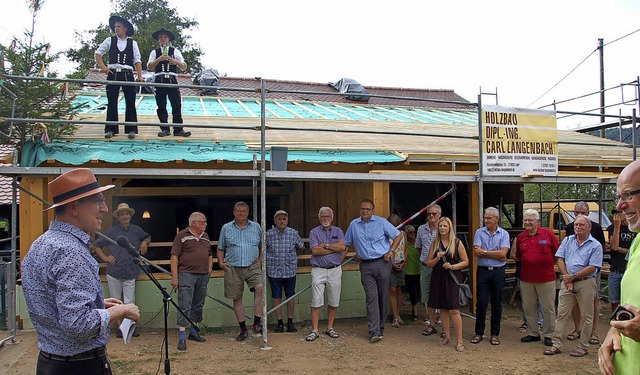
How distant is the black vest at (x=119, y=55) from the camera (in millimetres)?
7762

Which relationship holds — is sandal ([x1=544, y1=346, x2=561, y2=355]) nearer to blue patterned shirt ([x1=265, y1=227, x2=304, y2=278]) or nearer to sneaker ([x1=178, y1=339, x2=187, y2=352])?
Result: blue patterned shirt ([x1=265, y1=227, x2=304, y2=278])

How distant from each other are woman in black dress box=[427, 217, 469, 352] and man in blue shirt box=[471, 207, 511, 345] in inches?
13.1

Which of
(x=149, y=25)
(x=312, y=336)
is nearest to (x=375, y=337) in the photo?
(x=312, y=336)

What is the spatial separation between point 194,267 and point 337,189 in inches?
161

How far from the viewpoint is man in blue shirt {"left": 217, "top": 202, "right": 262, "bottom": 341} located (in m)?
7.26

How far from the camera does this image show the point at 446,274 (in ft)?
22.8

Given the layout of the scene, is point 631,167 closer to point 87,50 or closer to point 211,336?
point 211,336

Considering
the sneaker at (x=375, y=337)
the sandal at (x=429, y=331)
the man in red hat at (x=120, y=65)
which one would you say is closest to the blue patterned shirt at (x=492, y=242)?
the sandal at (x=429, y=331)

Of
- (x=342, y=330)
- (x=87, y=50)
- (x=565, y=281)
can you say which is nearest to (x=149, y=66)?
(x=342, y=330)

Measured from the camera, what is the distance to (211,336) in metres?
7.49

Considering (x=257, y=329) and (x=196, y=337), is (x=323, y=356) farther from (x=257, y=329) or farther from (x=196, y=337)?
(x=196, y=337)

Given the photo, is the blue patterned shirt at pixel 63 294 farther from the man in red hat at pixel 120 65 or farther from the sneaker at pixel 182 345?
the man in red hat at pixel 120 65

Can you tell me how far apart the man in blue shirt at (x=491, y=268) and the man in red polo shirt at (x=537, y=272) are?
271mm

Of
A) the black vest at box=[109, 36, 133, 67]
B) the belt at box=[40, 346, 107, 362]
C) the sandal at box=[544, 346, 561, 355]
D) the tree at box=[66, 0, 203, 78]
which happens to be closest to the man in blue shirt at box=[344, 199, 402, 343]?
the sandal at box=[544, 346, 561, 355]
